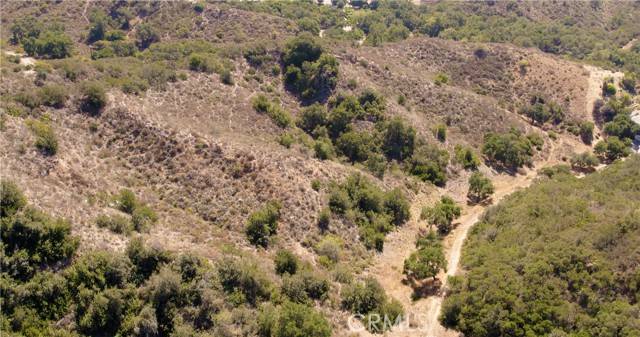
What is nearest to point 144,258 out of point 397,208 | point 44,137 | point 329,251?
point 329,251

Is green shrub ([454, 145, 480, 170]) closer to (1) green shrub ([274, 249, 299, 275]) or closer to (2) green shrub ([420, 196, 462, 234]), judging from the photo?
(2) green shrub ([420, 196, 462, 234])

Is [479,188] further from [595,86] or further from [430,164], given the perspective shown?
[595,86]

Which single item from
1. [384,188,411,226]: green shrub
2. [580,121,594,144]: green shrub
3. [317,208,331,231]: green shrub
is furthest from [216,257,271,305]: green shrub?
[580,121,594,144]: green shrub

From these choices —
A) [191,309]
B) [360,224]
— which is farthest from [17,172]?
[360,224]

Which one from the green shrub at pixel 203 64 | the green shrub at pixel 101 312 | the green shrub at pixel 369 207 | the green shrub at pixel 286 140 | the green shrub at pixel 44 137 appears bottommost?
the green shrub at pixel 369 207

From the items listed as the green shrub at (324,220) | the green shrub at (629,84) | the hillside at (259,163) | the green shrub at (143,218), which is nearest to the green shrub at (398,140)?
the hillside at (259,163)

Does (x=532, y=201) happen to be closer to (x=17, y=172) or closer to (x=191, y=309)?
(x=191, y=309)

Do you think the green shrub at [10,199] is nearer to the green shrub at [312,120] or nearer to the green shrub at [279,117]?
the green shrub at [279,117]
